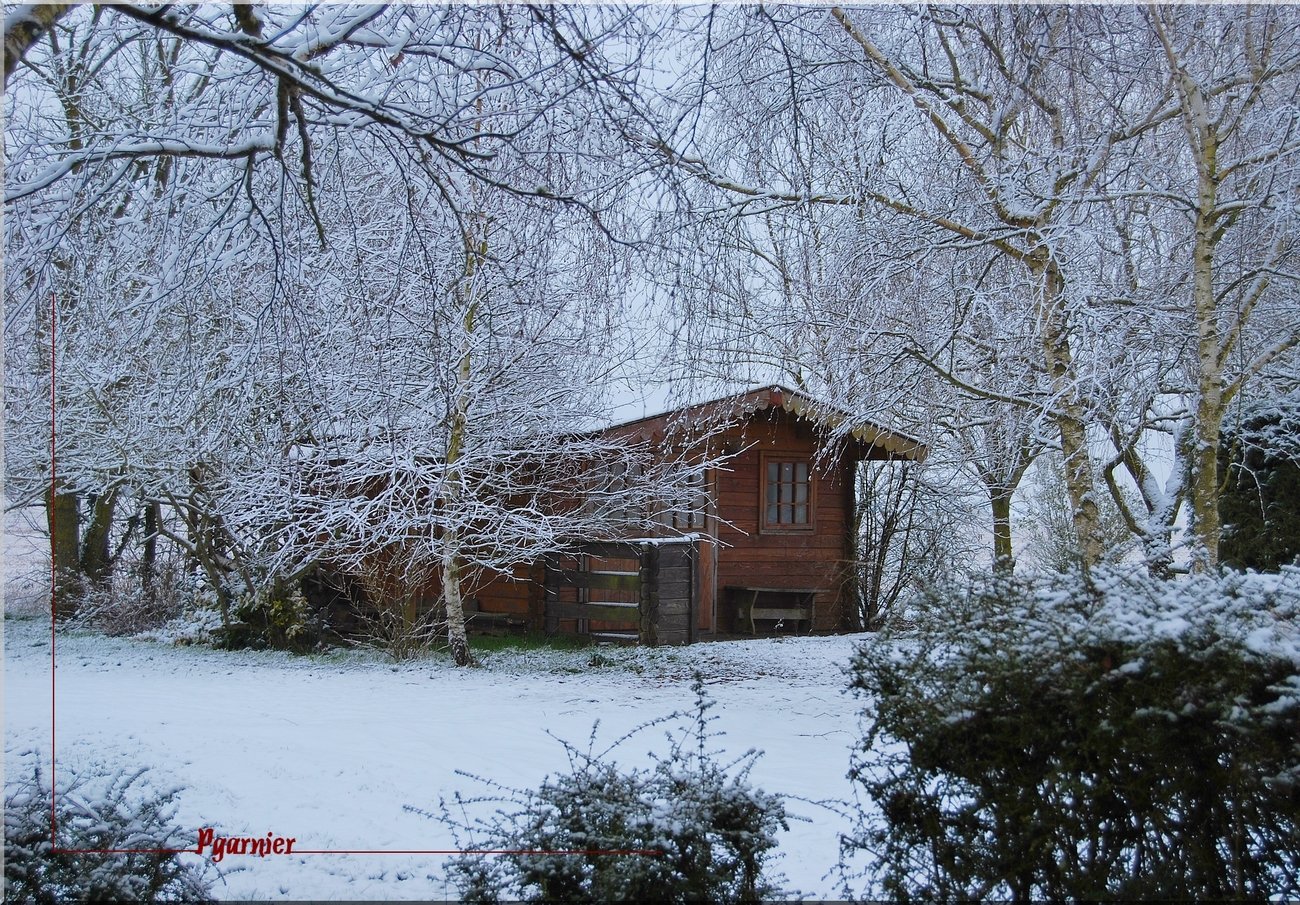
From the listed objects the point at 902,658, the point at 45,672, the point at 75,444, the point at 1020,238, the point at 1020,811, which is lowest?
the point at 45,672

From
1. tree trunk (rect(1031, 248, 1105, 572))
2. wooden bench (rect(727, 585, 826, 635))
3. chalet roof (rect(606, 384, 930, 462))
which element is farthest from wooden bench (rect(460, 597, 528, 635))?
tree trunk (rect(1031, 248, 1105, 572))

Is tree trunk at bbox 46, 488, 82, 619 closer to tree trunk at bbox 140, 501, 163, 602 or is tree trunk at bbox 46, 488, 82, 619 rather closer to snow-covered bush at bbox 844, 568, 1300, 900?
tree trunk at bbox 140, 501, 163, 602

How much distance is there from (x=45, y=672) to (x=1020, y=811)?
1095 cm

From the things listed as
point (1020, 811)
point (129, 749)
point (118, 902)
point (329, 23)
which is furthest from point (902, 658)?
point (129, 749)

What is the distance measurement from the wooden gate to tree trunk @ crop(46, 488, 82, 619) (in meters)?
6.69

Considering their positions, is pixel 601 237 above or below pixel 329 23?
below

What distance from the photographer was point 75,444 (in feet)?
38.4

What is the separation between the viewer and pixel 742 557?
13.4 m

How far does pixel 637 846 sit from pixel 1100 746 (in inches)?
46.8

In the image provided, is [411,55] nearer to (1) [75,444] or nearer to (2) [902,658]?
(2) [902,658]

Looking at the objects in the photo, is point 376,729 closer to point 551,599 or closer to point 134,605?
point 551,599

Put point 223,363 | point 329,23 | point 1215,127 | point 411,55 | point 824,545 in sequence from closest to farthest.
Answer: point 329,23 < point 411,55 < point 1215,127 < point 223,363 < point 824,545

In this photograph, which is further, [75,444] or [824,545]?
[824,545]

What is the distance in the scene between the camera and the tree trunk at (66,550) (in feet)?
43.9
